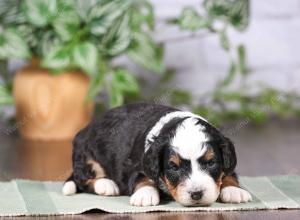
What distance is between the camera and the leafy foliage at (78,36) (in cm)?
444

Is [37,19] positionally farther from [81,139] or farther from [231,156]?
[231,156]

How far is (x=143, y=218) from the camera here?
9.01 feet

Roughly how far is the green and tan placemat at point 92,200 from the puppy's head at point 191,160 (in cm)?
10

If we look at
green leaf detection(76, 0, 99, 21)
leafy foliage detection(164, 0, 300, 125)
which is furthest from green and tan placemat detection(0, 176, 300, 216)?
leafy foliage detection(164, 0, 300, 125)

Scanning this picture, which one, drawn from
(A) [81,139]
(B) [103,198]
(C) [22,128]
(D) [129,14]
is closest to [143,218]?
(B) [103,198]

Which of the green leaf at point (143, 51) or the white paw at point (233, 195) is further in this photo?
the green leaf at point (143, 51)

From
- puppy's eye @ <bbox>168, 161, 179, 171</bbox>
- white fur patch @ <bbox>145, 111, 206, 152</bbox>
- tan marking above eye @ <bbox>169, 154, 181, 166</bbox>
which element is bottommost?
puppy's eye @ <bbox>168, 161, 179, 171</bbox>

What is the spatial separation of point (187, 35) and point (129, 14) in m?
1.11

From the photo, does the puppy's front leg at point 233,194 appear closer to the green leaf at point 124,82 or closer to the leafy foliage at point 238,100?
the green leaf at point 124,82

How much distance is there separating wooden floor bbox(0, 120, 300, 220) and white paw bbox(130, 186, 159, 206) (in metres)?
0.07

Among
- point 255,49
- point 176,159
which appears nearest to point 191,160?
point 176,159

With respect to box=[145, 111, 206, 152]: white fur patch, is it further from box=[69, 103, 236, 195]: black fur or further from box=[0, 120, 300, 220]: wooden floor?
box=[0, 120, 300, 220]: wooden floor

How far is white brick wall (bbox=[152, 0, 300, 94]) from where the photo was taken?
554cm

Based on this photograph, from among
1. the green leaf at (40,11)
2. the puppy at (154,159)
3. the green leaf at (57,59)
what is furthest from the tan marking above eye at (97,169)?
the green leaf at (40,11)
